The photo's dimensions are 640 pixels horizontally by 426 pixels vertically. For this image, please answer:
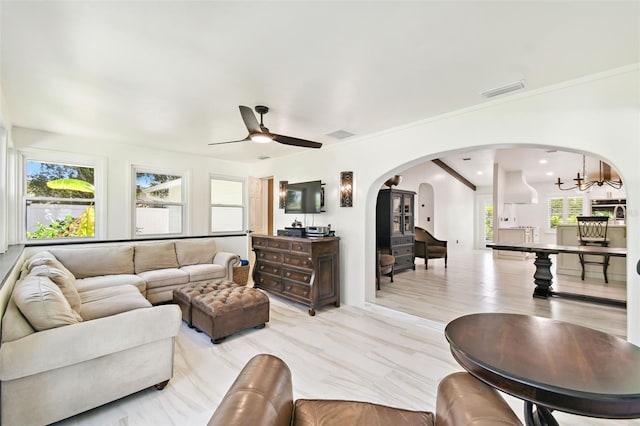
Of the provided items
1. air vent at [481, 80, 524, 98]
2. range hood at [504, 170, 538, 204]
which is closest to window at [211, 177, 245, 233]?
air vent at [481, 80, 524, 98]

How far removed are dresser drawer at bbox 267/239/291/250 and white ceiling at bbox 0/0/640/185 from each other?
1900 millimetres

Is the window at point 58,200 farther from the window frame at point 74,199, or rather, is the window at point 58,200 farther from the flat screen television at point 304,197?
the flat screen television at point 304,197

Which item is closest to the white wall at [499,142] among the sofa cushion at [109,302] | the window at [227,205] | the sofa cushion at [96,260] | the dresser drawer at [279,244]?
the dresser drawer at [279,244]

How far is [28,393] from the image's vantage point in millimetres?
1720

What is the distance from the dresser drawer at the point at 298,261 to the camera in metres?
4.00

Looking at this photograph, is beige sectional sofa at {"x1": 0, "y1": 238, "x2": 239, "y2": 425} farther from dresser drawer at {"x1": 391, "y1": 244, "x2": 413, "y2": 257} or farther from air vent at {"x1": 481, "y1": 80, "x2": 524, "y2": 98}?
dresser drawer at {"x1": 391, "y1": 244, "x2": 413, "y2": 257}

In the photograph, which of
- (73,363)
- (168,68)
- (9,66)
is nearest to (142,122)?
(9,66)

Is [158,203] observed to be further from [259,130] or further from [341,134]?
[341,134]

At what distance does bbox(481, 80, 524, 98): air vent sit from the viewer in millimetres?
2521

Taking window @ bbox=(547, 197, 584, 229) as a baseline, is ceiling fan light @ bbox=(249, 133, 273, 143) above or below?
above

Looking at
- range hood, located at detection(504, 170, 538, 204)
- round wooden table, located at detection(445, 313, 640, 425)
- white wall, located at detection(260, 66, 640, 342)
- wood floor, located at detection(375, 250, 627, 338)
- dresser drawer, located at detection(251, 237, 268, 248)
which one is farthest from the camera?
range hood, located at detection(504, 170, 538, 204)

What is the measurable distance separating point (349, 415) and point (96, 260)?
4.31 metres

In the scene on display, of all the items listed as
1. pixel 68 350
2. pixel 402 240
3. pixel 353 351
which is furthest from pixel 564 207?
pixel 68 350

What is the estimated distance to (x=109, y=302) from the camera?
283cm
